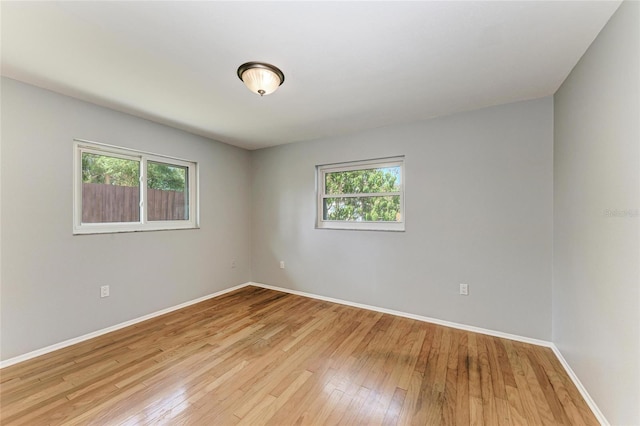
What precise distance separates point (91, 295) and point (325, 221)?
9.12ft

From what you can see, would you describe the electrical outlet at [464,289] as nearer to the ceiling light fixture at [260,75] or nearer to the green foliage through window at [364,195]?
the green foliage through window at [364,195]

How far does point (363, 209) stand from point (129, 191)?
2.90 metres

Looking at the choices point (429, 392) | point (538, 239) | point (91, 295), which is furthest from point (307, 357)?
point (538, 239)

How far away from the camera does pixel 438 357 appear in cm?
214

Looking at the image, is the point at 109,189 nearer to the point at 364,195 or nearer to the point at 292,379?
the point at 292,379

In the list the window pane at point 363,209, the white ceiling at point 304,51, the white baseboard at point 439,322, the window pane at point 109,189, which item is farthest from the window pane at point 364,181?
the window pane at point 109,189

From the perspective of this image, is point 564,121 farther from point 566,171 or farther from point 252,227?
point 252,227

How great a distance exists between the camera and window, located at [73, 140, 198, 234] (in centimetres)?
252

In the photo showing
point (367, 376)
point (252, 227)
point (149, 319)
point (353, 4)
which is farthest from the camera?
point (252, 227)

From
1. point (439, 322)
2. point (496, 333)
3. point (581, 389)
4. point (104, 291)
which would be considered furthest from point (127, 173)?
point (581, 389)

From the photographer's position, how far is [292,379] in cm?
185

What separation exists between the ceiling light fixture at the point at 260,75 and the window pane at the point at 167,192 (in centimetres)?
201

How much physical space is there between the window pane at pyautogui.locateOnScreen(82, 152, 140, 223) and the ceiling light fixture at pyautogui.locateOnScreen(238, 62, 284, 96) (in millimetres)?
1961

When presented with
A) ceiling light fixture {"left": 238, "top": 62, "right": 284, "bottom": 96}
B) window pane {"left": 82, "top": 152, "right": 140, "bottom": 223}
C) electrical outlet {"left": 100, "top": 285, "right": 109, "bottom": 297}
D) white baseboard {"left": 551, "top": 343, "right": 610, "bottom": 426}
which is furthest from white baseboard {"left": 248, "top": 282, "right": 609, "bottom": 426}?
ceiling light fixture {"left": 238, "top": 62, "right": 284, "bottom": 96}
